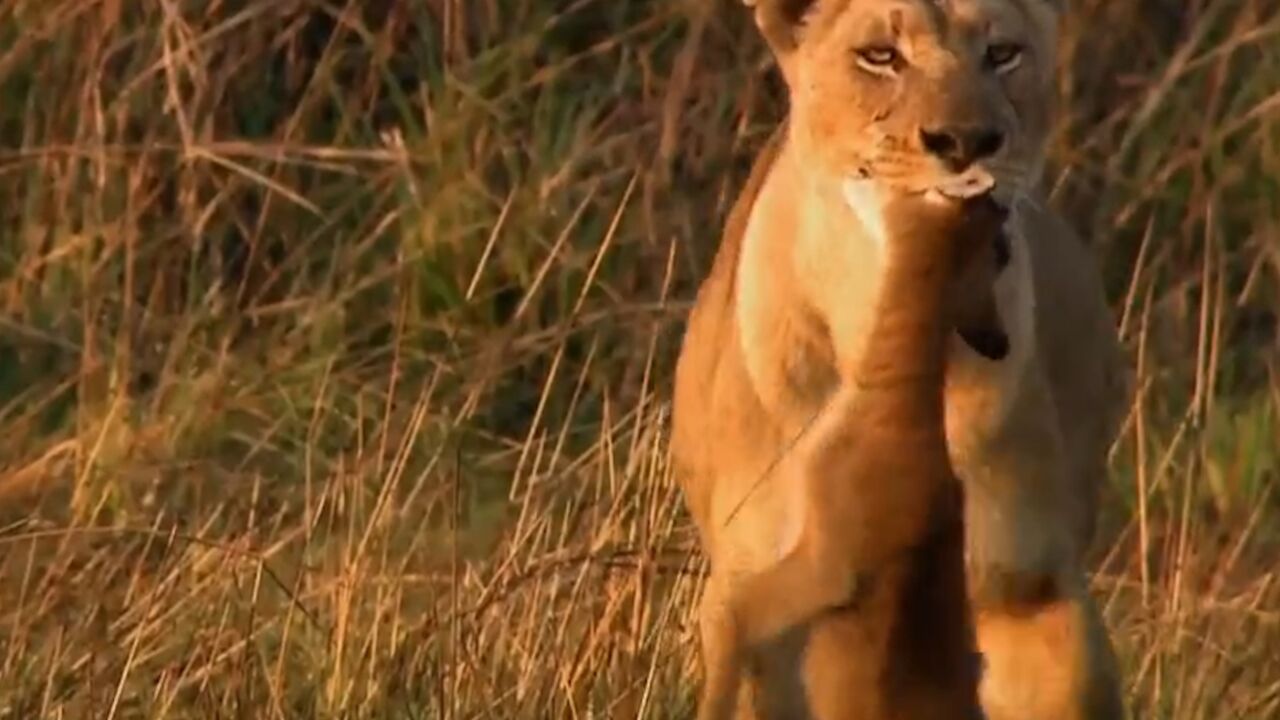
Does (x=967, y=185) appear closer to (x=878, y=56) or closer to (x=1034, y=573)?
(x=878, y=56)

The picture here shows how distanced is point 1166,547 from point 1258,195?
1190 millimetres

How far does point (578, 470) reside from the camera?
4.09 metres

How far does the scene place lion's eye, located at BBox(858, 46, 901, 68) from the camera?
2637 mm

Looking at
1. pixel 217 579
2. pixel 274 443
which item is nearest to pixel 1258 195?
pixel 274 443

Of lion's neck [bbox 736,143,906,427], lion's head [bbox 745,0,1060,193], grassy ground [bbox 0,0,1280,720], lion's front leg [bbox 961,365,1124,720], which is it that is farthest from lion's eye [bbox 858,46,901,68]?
grassy ground [bbox 0,0,1280,720]

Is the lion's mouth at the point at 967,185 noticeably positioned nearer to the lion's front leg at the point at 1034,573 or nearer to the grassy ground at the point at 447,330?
the lion's front leg at the point at 1034,573

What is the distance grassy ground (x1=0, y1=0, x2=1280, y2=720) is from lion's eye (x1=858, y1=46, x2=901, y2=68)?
3.06ft

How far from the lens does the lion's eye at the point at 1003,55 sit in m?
2.64

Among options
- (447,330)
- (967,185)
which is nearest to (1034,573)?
(967,185)

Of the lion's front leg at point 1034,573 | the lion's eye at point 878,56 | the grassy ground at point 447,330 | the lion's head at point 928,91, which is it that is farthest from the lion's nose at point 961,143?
the grassy ground at point 447,330

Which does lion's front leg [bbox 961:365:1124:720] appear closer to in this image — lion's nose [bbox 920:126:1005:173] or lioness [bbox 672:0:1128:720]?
lioness [bbox 672:0:1128:720]

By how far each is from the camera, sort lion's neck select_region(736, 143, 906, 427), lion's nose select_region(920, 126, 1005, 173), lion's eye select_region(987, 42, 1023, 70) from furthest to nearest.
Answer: lion's neck select_region(736, 143, 906, 427)
lion's eye select_region(987, 42, 1023, 70)
lion's nose select_region(920, 126, 1005, 173)

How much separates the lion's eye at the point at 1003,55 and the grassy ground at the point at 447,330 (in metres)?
0.96

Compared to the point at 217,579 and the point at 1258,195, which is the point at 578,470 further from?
the point at 1258,195
